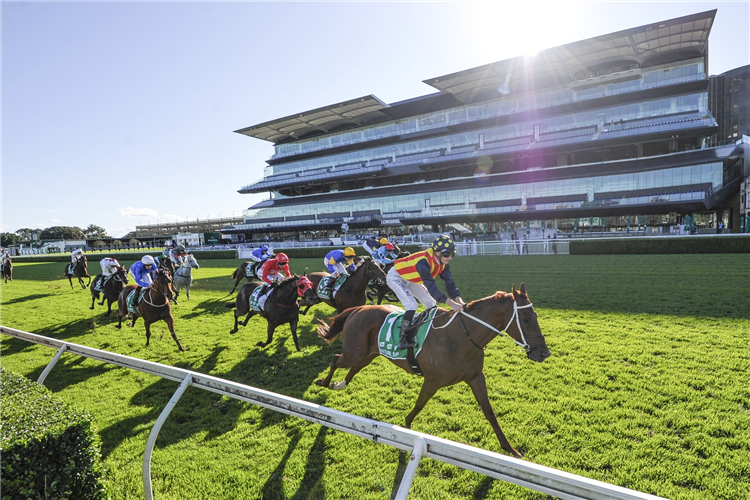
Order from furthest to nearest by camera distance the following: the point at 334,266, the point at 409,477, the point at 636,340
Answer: the point at 334,266 < the point at 636,340 < the point at 409,477

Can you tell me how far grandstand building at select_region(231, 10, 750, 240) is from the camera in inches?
1361

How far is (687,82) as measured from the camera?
114 feet

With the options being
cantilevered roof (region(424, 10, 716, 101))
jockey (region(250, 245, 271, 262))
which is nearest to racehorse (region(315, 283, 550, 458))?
jockey (region(250, 245, 271, 262))

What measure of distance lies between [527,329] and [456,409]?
153 centimetres

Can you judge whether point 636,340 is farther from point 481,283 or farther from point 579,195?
point 579,195

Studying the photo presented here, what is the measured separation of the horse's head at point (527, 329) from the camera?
11.1 feet

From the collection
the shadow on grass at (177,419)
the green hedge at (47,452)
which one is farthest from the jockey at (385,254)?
the green hedge at (47,452)

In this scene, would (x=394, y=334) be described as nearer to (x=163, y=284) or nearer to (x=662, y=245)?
(x=163, y=284)

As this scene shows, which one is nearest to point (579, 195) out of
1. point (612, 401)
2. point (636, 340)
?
point (636, 340)

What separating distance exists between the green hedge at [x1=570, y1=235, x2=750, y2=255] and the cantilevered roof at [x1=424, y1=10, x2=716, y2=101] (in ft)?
79.9

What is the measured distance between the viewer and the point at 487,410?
3555 millimetres

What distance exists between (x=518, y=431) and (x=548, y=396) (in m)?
0.99

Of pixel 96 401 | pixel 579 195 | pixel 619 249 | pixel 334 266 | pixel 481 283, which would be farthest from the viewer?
pixel 579 195

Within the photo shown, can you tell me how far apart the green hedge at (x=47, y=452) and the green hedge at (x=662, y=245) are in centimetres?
2422
